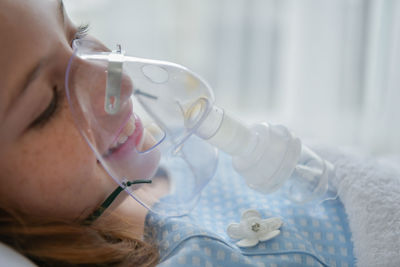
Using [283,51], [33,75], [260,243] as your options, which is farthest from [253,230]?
[283,51]

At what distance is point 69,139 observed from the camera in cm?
80

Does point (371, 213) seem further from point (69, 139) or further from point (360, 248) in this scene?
point (69, 139)

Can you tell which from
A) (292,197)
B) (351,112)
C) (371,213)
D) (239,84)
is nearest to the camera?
(371,213)

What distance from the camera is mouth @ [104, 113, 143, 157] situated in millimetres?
832

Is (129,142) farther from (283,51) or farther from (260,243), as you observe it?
(283,51)

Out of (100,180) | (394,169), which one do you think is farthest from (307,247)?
(100,180)

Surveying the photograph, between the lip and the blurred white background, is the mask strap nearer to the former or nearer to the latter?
the lip

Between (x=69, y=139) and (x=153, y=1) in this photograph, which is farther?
(x=153, y=1)

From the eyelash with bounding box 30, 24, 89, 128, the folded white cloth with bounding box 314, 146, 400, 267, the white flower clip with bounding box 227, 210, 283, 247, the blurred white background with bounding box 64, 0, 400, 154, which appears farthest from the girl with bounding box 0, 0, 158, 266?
the blurred white background with bounding box 64, 0, 400, 154

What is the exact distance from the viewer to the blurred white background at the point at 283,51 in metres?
1.87

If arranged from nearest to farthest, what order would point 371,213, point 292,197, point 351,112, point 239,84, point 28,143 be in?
1. point 28,143
2. point 371,213
3. point 292,197
4. point 351,112
5. point 239,84

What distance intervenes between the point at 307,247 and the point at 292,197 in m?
0.17

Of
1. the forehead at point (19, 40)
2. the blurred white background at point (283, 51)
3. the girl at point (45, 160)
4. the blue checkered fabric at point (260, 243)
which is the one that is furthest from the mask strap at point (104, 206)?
the blurred white background at point (283, 51)

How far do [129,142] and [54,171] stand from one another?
0.49 ft
